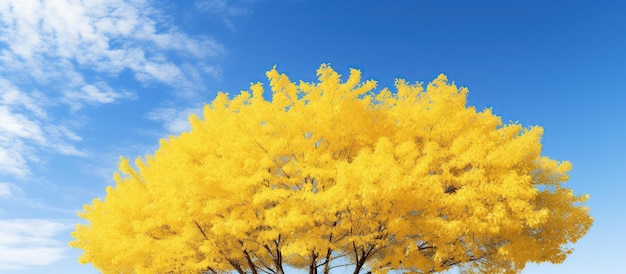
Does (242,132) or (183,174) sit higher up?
(242,132)

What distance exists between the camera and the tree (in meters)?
14.8

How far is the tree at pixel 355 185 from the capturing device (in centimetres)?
1479

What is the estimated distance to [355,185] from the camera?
14.1 m

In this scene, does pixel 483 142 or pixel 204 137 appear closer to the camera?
pixel 483 142

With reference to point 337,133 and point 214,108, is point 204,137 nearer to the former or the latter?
point 214,108

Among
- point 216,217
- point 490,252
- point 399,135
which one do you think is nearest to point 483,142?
point 399,135

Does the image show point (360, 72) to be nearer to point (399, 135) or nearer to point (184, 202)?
point (399, 135)

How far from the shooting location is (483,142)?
16.1 m

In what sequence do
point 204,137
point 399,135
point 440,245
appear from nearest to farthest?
point 440,245 < point 399,135 < point 204,137

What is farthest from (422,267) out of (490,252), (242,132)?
(242,132)

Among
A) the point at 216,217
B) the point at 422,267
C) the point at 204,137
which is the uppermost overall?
the point at 204,137

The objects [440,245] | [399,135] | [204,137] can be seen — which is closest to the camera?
[440,245]

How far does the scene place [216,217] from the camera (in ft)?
54.0

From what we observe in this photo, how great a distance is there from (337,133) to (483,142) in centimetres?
436
